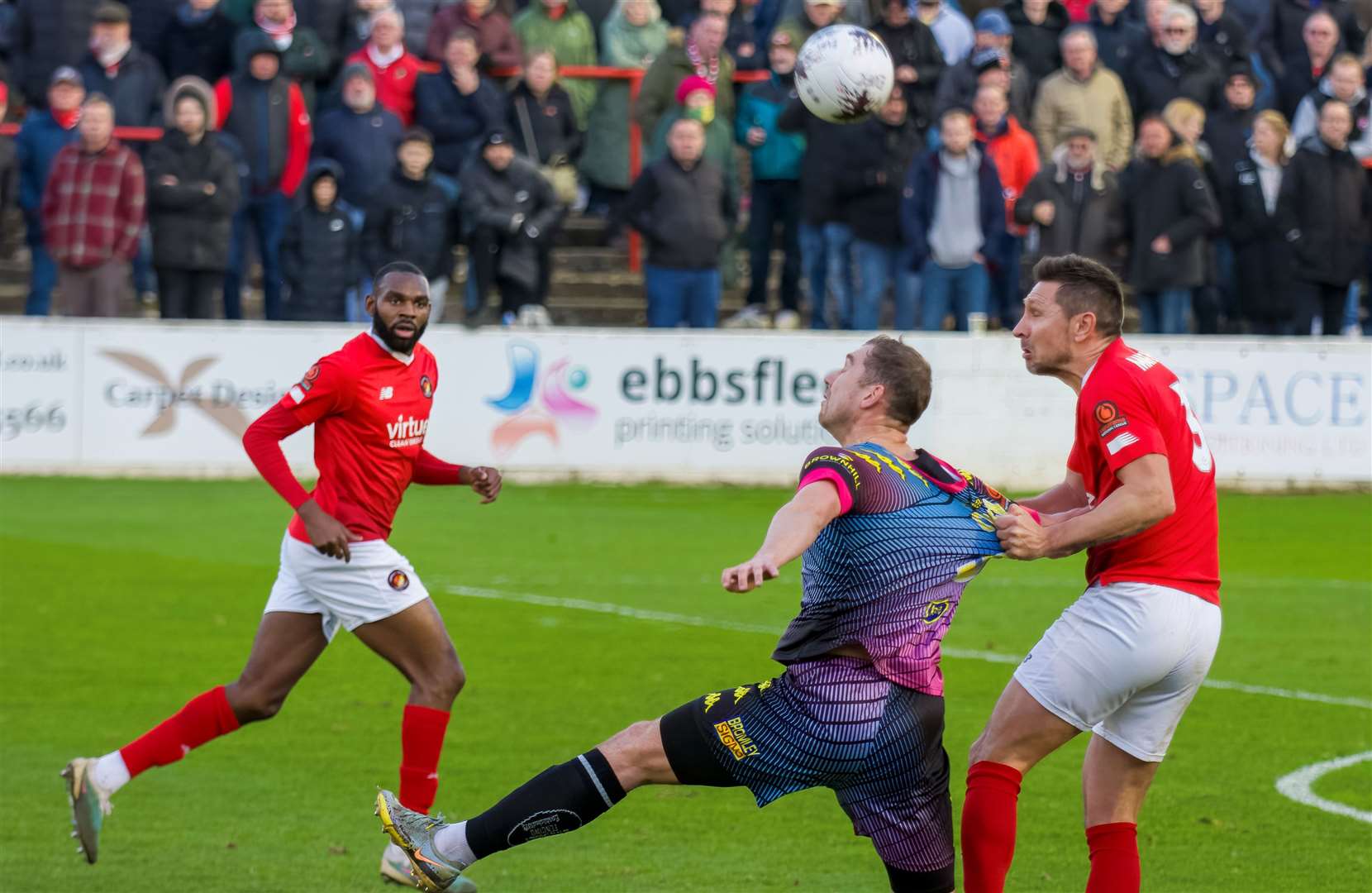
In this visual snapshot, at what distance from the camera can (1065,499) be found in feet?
20.2

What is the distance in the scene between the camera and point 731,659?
36.4ft

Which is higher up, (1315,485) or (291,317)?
(291,317)

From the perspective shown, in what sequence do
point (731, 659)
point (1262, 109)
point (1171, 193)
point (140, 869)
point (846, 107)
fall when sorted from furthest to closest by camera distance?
point (1262, 109)
point (1171, 193)
point (731, 659)
point (846, 107)
point (140, 869)

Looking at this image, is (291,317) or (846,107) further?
(291,317)

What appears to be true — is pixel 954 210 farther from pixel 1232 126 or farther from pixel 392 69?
pixel 392 69

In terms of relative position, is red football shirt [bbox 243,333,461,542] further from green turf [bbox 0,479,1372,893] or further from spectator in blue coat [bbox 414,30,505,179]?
spectator in blue coat [bbox 414,30,505,179]

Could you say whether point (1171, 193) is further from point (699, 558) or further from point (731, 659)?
point (731, 659)

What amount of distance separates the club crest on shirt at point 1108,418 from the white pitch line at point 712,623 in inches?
206

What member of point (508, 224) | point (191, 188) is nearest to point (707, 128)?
point (508, 224)

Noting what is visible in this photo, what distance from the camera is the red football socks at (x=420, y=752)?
23.8 ft

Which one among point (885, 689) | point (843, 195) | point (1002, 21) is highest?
point (1002, 21)

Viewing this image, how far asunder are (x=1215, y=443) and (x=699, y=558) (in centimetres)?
576

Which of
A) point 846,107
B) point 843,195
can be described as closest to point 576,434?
point 843,195

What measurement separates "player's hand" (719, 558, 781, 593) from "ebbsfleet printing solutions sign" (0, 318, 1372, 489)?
42.3ft
